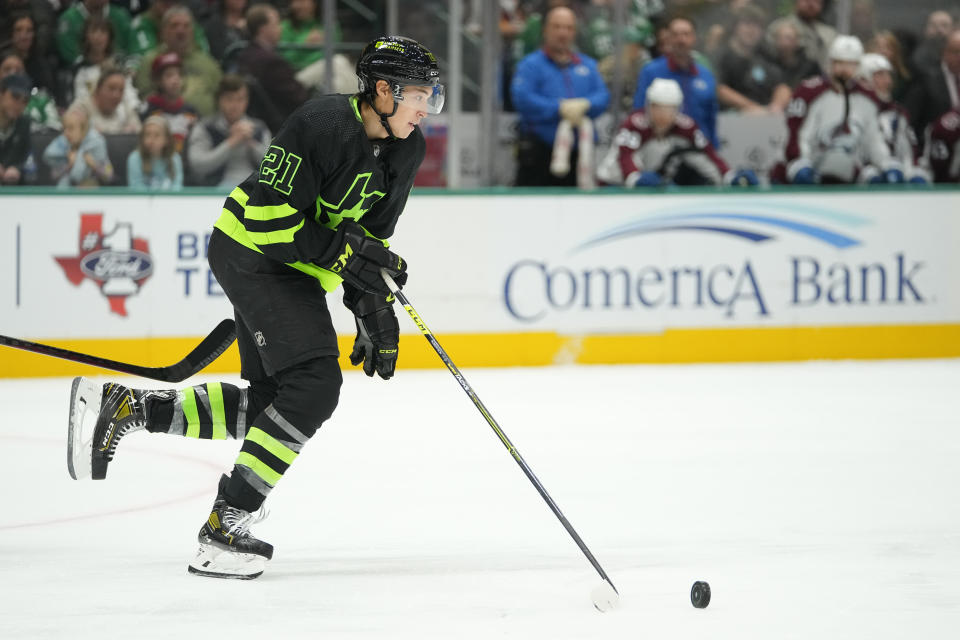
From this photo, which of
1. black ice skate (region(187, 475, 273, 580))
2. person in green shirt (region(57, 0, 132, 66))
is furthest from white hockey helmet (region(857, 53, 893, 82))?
black ice skate (region(187, 475, 273, 580))

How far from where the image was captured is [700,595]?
2842 mm

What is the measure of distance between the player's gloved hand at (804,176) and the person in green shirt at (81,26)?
3415mm

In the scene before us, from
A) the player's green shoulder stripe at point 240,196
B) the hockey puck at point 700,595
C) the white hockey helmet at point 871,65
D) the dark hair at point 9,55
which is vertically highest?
the white hockey helmet at point 871,65

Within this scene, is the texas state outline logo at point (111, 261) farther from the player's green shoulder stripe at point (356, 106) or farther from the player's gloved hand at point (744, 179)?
the player's green shoulder stripe at point (356, 106)

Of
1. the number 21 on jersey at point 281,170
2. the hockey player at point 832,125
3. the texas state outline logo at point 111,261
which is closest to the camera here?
the number 21 on jersey at point 281,170

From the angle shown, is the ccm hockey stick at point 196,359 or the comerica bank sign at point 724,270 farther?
the comerica bank sign at point 724,270

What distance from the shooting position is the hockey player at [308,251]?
3076 mm

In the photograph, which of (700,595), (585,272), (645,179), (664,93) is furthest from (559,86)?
(700,595)

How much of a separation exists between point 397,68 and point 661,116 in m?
4.16

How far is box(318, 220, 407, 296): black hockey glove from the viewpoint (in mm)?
3113

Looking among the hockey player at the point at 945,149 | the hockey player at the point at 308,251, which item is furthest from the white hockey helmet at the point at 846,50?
the hockey player at the point at 308,251

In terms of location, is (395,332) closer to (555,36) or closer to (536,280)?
(536,280)

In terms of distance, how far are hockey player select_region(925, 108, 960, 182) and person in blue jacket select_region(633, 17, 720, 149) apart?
1296 millimetres

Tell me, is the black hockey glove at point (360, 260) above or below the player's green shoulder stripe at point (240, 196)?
below
